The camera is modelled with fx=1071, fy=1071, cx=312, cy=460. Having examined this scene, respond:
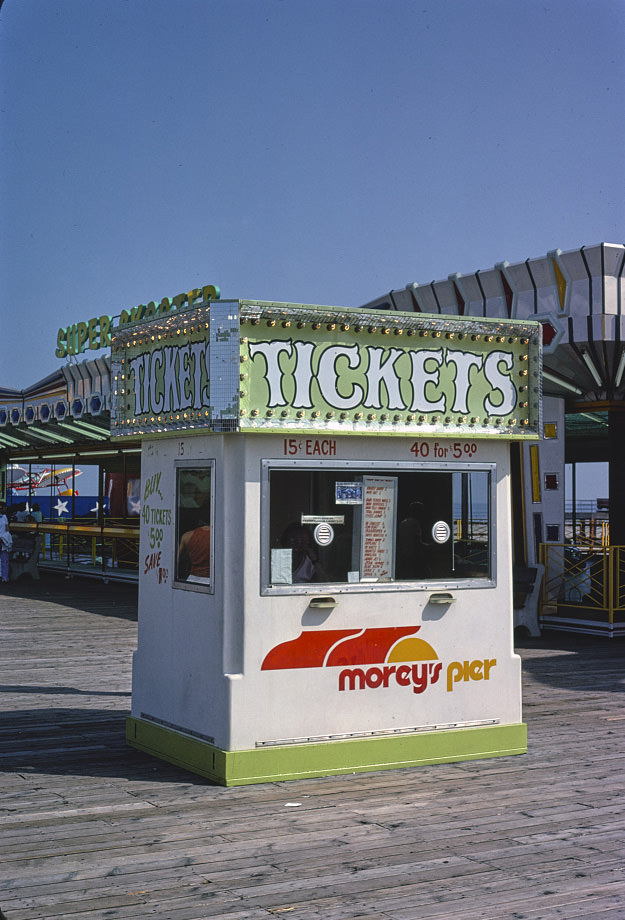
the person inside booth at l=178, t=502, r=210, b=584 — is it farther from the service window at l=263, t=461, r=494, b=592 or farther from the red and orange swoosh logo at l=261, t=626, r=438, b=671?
the red and orange swoosh logo at l=261, t=626, r=438, b=671

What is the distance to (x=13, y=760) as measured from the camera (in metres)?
8.01

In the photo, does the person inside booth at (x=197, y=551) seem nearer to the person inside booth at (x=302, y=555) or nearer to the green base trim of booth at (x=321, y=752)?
the person inside booth at (x=302, y=555)

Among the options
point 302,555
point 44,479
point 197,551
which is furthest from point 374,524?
point 44,479

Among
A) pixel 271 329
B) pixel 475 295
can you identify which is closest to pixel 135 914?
pixel 271 329

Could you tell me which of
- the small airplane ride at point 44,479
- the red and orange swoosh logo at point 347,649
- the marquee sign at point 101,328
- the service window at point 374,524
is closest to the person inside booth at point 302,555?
A: the service window at point 374,524

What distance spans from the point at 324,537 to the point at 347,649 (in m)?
0.82

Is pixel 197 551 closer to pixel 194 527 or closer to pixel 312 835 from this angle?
pixel 194 527

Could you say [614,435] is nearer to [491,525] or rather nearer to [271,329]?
[491,525]

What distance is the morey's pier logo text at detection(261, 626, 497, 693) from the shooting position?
7.54 m

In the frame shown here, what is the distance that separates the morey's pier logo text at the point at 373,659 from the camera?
24.7 ft

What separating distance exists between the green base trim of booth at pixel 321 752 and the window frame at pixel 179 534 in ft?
3.52

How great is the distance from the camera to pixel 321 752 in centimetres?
753

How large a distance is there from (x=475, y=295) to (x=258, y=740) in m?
10.3

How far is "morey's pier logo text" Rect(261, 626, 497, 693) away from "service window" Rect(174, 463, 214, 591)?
772 mm
